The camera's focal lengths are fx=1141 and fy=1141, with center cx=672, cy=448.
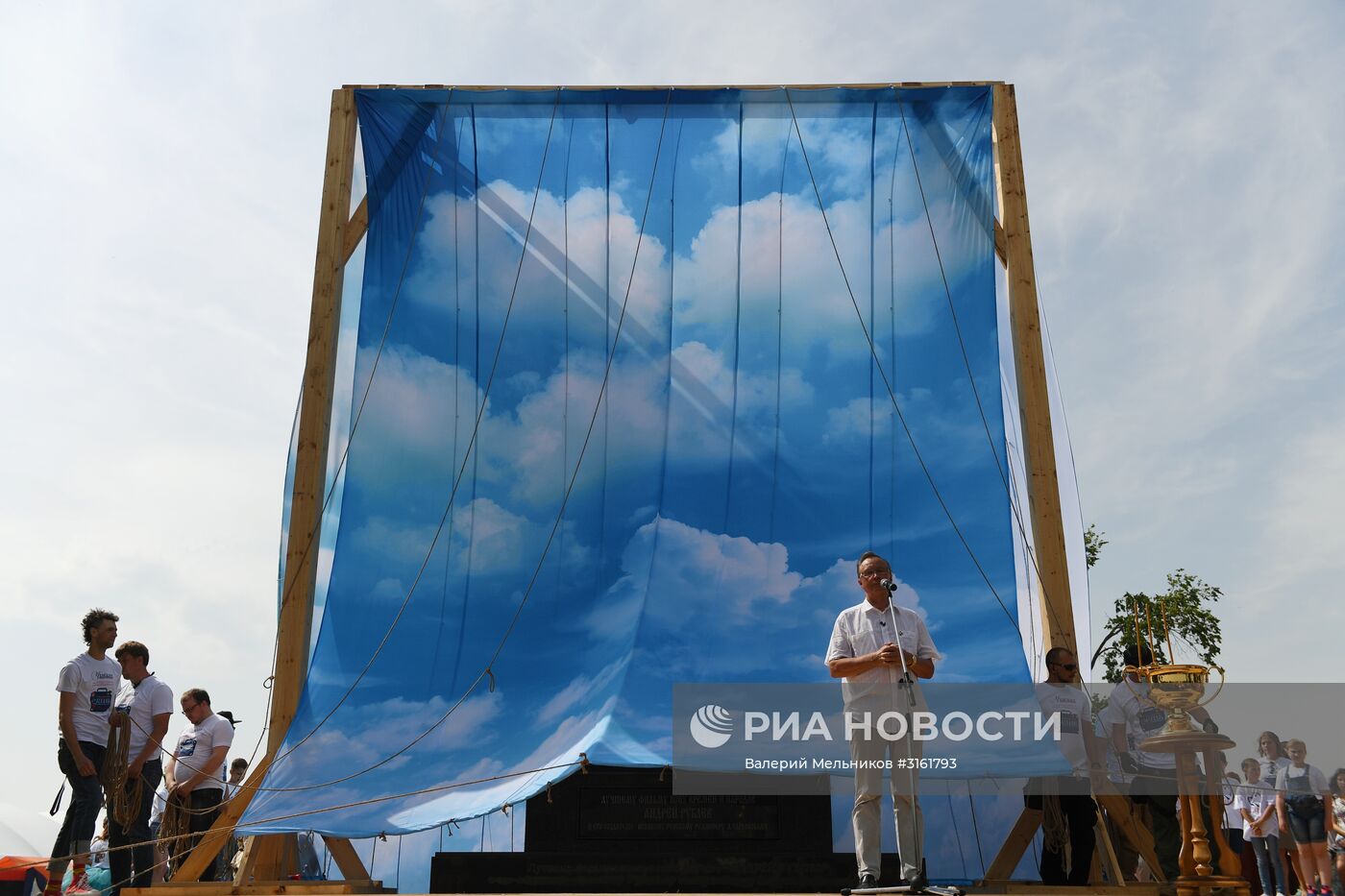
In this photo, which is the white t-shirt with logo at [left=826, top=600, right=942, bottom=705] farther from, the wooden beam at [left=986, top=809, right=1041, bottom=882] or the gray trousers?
the wooden beam at [left=986, top=809, right=1041, bottom=882]

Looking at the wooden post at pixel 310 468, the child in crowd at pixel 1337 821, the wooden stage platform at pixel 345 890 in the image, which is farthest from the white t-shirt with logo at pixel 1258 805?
the wooden post at pixel 310 468

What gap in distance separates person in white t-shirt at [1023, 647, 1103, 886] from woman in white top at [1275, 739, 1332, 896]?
2076mm

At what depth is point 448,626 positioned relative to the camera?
6867mm

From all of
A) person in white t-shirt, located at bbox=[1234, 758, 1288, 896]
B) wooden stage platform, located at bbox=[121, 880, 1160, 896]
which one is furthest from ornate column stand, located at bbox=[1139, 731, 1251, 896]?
person in white t-shirt, located at bbox=[1234, 758, 1288, 896]

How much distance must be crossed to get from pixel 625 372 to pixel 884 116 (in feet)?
8.06

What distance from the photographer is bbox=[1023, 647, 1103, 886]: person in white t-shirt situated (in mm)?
5559

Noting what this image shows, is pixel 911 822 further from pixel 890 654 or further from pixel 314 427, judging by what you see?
pixel 314 427

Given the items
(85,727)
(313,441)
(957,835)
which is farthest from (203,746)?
(957,835)

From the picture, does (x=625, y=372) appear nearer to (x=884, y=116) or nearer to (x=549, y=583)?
(x=549, y=583)

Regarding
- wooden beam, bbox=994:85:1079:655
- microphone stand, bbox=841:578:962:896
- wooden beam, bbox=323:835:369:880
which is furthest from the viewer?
wooden beam, bbox=994:85:1079:655

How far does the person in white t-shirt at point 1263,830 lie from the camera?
747 centimetres

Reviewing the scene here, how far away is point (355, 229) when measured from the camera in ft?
24.6

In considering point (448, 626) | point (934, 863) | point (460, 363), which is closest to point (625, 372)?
point (460, 363)

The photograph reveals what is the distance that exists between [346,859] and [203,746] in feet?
3.35
